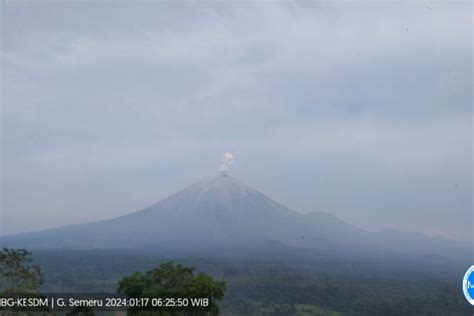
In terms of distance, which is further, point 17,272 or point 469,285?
point 17,272

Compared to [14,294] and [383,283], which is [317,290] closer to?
[383,283]

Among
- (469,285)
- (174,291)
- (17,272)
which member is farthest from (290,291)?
(469,285)

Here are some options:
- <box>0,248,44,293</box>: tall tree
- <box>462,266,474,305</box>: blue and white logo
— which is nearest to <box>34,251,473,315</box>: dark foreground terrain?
<box>0,248,44,293</box>: tall tree

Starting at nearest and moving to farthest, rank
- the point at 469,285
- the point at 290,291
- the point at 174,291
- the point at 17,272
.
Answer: the point at 469,285 → the point at 17,272 → the point at 174,291 → the point at 290,291

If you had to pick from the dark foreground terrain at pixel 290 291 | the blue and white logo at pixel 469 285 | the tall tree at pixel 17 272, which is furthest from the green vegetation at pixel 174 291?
the dark foreground terrain at pixel 290 291

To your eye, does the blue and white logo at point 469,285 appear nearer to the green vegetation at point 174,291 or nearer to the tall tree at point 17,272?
the green vegetation at point 174,291

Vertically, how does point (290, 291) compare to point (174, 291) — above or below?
below

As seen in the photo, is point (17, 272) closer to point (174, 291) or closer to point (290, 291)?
point (174, 291)

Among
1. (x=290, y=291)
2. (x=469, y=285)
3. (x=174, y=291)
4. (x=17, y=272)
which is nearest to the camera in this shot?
(x=469, y=285)


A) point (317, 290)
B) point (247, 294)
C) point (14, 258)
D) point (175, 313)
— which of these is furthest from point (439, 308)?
point (14, 258)
